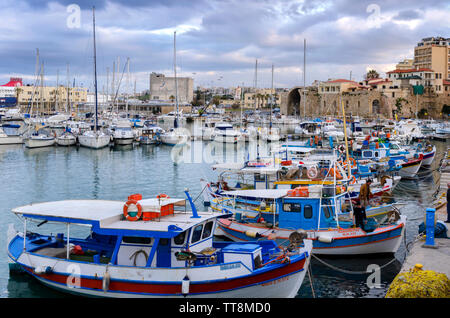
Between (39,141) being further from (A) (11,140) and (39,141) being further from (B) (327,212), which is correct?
(B) (327,212)

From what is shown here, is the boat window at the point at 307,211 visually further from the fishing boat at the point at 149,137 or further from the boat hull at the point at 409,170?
the fishing boat at the point at 149,137

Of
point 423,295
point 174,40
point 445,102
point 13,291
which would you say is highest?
point 174,40

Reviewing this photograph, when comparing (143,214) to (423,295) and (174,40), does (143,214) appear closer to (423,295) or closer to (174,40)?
(423,295)

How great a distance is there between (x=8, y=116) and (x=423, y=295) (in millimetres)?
96958

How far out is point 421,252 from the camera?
12.9 metres

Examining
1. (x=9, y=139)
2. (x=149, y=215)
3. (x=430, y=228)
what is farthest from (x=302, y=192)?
(x=9, y=139)

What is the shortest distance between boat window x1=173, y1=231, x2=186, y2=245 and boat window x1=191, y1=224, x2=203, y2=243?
0.29 m

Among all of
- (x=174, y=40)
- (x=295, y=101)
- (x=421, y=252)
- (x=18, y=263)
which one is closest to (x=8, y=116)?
(x=174, y=40)

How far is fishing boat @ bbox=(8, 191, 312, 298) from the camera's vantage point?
38.1ft

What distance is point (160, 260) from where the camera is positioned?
1224cm

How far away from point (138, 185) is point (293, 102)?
93085mm
